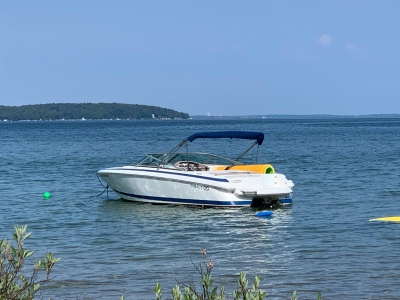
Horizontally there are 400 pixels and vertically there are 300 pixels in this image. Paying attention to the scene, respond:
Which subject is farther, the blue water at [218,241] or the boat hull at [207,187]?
the boat hull at [207,187]

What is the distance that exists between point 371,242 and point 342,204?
20.3ft

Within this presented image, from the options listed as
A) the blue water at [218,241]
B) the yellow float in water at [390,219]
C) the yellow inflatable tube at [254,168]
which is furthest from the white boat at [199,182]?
the yellow float in water at [390,219]

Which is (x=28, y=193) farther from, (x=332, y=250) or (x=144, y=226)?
(x=332, y=250)

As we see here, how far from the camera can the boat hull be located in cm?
1830

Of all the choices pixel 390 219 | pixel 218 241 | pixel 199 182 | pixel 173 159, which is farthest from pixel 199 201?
pixel 390 219

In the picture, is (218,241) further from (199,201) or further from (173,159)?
(173,159)

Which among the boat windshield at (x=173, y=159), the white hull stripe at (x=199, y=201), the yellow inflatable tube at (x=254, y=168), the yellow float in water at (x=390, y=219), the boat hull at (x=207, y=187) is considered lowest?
the yellow float in water at (x=390, y=219)

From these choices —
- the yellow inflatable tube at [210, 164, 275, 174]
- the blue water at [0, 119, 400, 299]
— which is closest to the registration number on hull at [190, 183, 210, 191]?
the blue water at [0, 119, 400, 299]

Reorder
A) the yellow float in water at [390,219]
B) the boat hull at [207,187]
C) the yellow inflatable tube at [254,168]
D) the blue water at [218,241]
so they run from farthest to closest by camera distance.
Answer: the yellow inflatable tube at [254,168] < the boat hull at [207,187] < the yellow float in water at [390,219] < the blue water at [218,241]

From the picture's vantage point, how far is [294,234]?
49.5ft

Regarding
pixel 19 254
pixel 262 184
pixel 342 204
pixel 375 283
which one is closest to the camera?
pixel 19 254

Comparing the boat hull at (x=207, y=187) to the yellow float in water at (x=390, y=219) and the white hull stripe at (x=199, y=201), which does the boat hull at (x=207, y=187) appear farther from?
the yellow float in water at (x=390, y=219)

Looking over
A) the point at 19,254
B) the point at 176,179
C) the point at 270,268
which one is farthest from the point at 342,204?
the point at 19,254

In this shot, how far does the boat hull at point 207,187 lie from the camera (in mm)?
18297
